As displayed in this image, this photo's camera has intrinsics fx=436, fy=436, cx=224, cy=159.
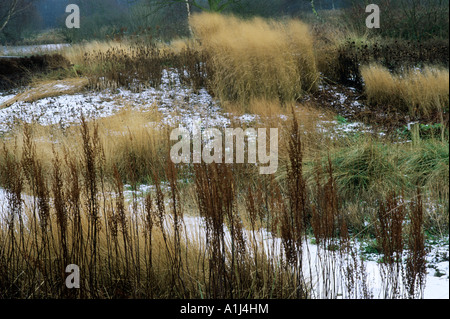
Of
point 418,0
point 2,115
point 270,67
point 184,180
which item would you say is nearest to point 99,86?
point 2,115

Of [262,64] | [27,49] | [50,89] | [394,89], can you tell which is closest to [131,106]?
[50,89]

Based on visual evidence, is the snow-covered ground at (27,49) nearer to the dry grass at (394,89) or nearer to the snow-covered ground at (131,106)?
the snow-covered ground at (131,106)

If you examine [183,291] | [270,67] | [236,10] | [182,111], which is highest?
[236,10]

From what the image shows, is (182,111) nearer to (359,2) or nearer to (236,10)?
(359,2)

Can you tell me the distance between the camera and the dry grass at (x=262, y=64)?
19.6ft

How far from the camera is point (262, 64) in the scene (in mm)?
6008

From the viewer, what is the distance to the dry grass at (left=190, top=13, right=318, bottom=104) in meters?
5.98

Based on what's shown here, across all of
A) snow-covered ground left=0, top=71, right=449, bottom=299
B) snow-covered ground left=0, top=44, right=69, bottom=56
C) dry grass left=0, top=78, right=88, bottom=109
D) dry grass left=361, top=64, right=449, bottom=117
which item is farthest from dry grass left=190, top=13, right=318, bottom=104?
snow-covered ground left=0, top=44, right=69, bottom=56

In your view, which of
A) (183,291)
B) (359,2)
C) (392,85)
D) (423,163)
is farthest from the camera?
(359,2)

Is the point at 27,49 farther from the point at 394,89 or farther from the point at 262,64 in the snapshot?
the point at 394,89

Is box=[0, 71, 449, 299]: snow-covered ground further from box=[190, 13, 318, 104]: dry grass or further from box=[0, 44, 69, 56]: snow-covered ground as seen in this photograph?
box=[0, 44, 69, 56]: snow-covered ground

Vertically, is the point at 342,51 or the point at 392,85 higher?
the point at 342,51

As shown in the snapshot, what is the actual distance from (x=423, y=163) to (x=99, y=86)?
527cm
